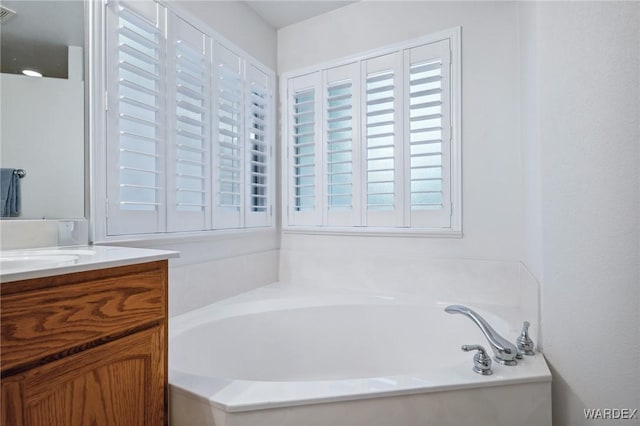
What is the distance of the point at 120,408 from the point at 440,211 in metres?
1.75

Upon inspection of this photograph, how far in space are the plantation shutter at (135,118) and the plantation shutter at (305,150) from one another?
3.29 feet

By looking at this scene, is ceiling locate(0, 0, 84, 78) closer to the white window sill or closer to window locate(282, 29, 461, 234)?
window locate(282, 29, 461, 234)

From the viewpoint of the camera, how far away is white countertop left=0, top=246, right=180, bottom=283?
706mm

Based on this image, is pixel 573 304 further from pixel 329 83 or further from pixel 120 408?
pixel 329 83

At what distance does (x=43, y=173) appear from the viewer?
4.01ft

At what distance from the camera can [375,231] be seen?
6.97ft

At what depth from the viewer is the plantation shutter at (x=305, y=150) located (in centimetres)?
231

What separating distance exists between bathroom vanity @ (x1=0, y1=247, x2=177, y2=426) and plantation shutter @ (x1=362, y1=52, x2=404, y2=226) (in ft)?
4.63

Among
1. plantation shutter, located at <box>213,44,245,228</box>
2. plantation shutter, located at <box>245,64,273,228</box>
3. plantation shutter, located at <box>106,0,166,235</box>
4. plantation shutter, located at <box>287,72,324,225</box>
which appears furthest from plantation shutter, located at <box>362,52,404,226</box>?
plantation shutter, located at <box>106,0,166,235</box>

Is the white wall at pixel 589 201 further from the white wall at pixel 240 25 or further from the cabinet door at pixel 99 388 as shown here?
the white wall at pixel 240 25

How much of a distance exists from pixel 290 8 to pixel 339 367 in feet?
7.79

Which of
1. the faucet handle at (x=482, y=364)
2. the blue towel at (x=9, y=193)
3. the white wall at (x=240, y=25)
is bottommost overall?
the faucet handle at (x=482, y=364)

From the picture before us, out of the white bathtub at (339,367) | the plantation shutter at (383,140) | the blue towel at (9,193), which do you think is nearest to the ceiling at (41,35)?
the blue towel at (9,193)

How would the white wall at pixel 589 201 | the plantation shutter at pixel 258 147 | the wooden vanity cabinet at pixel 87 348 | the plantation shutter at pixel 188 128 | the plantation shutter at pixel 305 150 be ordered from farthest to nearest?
the plantation shutter at pixel 305 150, the plantation shutter at pixel 258 147, the plantation shutter at pixel 188 128, the white wall at pixel 589 201, the wooden vanity cabinet at pixel 87 348
